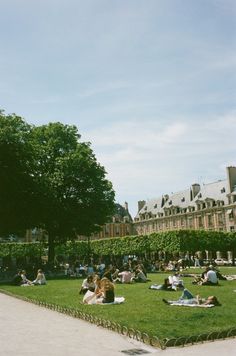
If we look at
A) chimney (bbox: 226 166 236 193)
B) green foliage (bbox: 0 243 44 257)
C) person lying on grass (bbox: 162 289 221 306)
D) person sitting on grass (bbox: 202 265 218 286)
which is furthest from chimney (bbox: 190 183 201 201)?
person lying on grass (bbox: 162 289 221 306)

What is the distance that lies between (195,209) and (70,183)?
51.9m

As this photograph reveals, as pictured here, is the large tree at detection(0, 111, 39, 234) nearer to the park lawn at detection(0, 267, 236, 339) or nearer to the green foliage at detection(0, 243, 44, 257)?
the park lawn at detection(0, 267, 236, 339)

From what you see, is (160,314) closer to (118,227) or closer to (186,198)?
(186,198)

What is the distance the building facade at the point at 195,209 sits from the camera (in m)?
88.1

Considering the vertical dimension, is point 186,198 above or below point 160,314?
above

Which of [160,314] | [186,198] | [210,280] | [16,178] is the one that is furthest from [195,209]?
[160,314]

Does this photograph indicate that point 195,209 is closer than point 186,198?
Yes

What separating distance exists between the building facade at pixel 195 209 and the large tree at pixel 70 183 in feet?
137

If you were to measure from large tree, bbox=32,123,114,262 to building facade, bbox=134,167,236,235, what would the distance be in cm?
4164

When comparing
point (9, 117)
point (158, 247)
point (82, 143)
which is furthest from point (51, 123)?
point (158, 247)

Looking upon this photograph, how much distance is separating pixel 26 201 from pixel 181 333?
3431 centimetres

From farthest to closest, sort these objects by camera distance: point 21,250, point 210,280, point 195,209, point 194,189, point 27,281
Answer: point 194,189 < point 195,209 < point 21,250 < point 27,281 < point 210,280

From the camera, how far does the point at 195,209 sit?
96562 millimetres

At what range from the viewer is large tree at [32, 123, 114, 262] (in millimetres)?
49625
